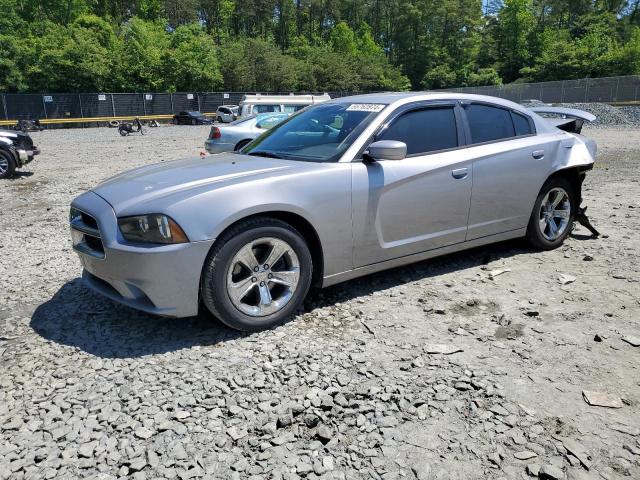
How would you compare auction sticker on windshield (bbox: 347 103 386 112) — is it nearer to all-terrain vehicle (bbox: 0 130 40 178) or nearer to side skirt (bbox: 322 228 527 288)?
side skirt (bbox: 322 228 527 288)

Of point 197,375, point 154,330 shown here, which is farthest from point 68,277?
point 197,375

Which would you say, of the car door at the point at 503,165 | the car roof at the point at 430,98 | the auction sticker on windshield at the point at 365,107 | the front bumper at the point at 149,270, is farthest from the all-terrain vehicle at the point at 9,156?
the car door at the point at 503,165

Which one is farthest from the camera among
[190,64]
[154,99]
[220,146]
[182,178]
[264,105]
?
[190,64]

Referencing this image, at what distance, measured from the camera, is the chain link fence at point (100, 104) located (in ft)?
126

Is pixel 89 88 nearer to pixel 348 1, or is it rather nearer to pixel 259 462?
pixel 259 462

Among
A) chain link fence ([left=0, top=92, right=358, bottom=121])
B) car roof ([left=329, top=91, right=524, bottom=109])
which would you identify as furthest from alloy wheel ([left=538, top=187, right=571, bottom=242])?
chain link fence ([left=0, top=92, right=358, bottom=121])

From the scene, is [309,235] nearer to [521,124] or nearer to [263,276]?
[263,276]

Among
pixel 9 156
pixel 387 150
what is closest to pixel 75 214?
pixel 387 150

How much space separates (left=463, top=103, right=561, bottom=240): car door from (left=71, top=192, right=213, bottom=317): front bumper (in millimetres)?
2554

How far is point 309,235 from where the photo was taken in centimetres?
381

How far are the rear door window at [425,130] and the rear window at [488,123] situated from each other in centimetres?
24

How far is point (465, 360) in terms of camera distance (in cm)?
323

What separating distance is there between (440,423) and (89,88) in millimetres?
54339

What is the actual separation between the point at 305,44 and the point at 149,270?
295 ft
